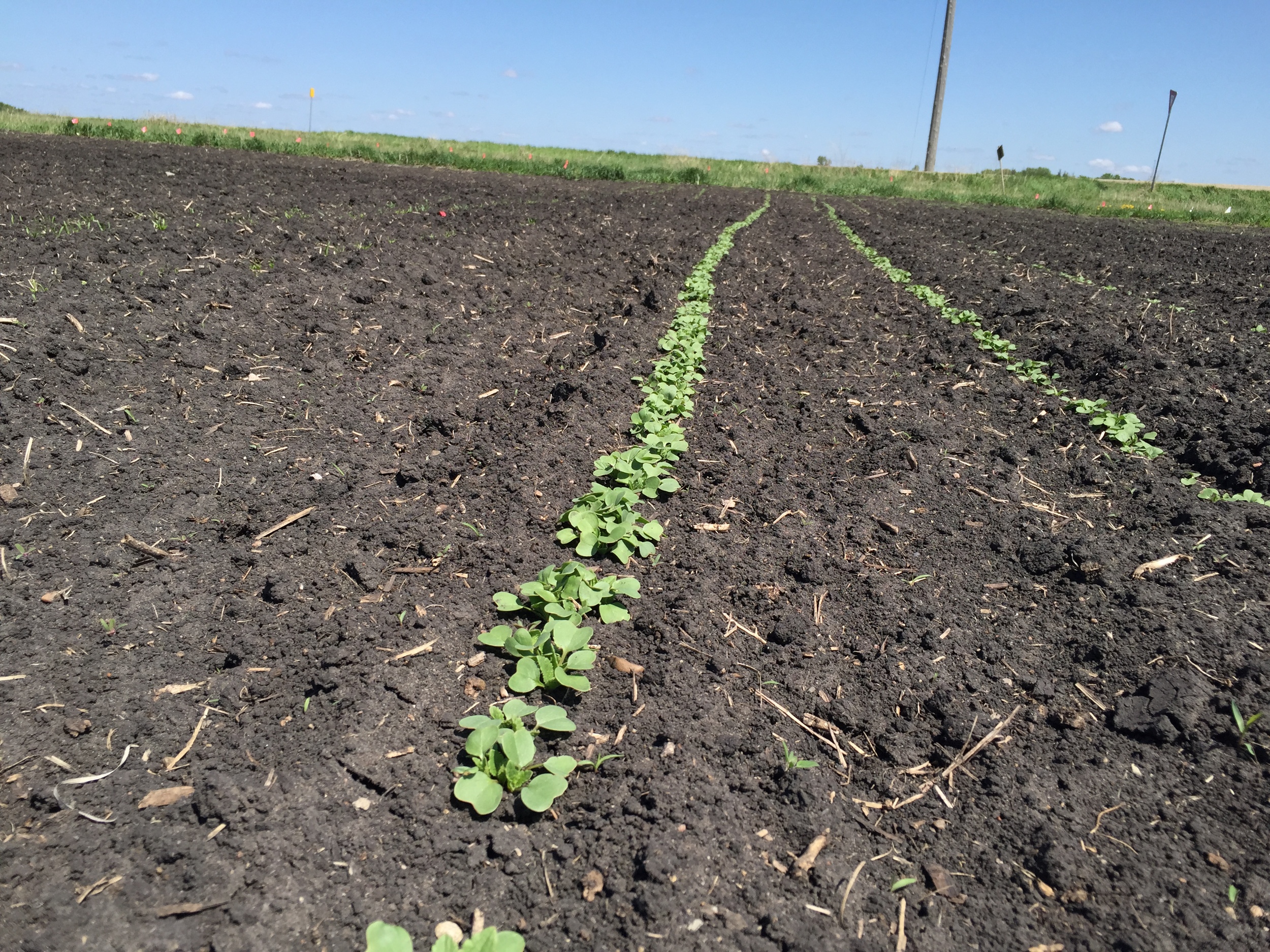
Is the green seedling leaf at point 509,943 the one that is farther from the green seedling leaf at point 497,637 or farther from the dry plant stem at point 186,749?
the dry plant stem at point 186,749

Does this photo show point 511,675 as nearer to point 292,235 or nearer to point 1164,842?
point 1164,842

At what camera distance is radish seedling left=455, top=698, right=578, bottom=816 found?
1.97 m

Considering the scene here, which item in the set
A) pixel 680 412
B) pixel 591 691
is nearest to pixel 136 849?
pixel 591 691

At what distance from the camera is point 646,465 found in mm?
3555

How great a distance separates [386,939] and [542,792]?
54 centimetres

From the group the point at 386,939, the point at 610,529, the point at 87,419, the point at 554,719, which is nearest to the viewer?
the point at 386,939

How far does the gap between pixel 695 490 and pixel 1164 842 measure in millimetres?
2276

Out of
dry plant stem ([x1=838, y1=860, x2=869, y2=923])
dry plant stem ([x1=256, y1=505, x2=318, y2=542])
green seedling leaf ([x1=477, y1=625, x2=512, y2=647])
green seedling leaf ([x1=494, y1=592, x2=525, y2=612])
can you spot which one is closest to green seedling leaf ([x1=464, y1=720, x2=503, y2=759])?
green seedling leaf ([x1=477, y1=625, x2=512, y2=647])

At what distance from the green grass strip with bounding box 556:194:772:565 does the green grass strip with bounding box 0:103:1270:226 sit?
1593 centimetres

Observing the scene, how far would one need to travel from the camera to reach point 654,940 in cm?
170

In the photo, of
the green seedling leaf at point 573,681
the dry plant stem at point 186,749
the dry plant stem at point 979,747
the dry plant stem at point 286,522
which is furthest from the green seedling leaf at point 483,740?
the dry plant stem at point 286,522

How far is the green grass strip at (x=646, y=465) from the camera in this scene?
3146 millimetres

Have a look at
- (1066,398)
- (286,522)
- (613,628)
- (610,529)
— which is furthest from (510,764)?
(1066,398)

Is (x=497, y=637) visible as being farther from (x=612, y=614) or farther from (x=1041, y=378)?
(x=1041, y=378)
